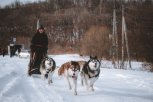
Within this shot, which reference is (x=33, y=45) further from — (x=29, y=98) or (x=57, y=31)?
(x=57, y=31)

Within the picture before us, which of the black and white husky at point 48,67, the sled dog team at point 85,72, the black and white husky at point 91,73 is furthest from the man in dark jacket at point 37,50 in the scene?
the black and white husky at point 91,73

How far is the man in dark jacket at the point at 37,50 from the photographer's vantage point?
43.5ft

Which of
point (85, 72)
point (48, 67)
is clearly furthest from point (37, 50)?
point (85, 72)

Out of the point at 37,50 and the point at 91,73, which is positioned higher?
the point at 37,50

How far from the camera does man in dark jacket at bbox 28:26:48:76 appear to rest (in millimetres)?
13258

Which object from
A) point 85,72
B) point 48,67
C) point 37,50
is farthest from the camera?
point 37,50

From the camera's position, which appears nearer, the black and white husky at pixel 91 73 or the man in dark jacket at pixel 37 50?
the black and white husky at pixel 91 73

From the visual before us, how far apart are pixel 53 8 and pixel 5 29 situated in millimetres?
35452

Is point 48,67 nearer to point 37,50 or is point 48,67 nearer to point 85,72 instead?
point 37,50

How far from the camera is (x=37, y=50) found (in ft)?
43.8

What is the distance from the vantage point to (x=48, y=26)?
10819 cm

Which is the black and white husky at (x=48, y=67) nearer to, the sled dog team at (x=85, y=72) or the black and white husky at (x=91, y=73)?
the sled dog team at (x=85, y=72)

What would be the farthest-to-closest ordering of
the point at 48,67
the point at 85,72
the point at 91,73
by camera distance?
1. the point at 48,67
2. the point at 85,72
3. the point at 91,73

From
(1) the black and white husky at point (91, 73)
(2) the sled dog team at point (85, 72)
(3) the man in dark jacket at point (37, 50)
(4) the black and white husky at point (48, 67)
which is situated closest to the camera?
(2) the sled dog team at point (85, 72)
